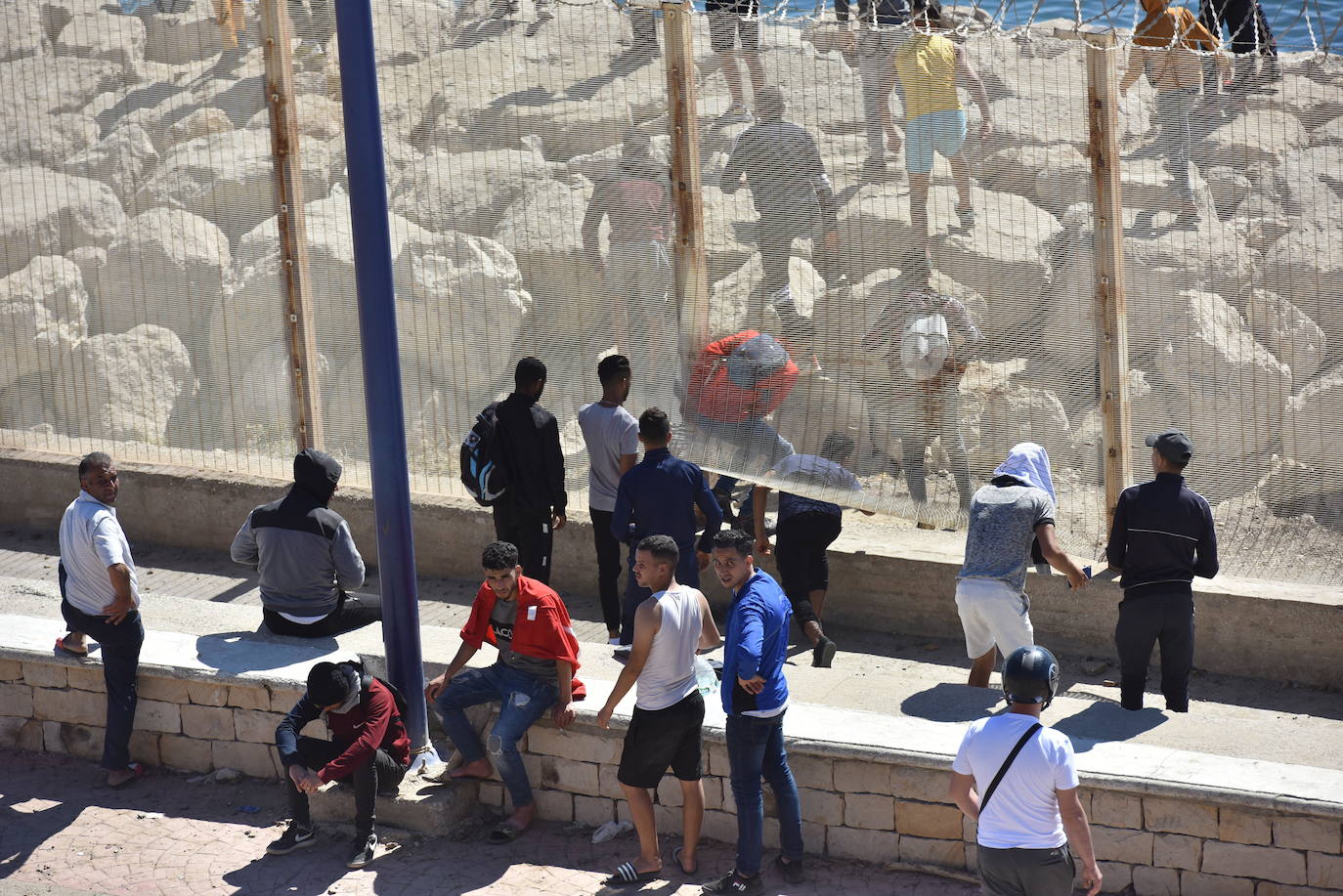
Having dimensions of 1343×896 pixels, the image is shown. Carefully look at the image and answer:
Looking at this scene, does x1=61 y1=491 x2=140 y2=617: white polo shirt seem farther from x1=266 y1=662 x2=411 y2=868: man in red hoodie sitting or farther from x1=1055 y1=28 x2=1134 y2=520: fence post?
Answer: x1=1055 y1=28 x2=1134 y2=520: fence post

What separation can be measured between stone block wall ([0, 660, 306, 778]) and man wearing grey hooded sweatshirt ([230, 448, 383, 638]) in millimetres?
504

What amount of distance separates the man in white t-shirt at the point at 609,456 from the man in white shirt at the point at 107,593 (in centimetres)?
240

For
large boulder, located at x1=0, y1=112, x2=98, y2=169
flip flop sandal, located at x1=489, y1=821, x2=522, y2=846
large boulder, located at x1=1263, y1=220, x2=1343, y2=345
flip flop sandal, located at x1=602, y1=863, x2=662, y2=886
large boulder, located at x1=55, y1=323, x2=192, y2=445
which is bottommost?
flip flop sandal, located at x1=602, y1=863, x2=662, y2=886

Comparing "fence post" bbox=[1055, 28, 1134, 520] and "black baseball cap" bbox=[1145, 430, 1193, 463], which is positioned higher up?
"fence post" bbox=[1055, 28, 1134, 520]

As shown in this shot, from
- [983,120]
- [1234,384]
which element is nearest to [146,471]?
[983,120]

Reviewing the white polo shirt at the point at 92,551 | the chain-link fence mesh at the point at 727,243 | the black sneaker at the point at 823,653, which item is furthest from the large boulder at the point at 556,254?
the white polo shirt at the point at 92,551

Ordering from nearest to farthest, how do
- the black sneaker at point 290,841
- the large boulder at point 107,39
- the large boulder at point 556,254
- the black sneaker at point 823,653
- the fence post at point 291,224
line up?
the black sneaker at point 290,841
the black sneaker at point 823,653
the large boulder at point 556,254
the fence post at point 291,224
the large boulder at point 107,39

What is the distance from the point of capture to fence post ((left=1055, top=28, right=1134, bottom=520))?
7.42 m

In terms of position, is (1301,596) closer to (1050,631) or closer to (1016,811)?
(1050,631)

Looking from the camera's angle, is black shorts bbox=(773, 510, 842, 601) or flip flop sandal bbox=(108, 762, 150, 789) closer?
flip flop sandal bbox=(108, 762, 150, 789)

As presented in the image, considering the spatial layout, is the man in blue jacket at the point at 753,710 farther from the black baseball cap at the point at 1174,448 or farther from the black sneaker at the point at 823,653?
the black baseball cap at the point at 1174,448

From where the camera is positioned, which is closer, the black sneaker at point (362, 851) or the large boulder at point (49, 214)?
the black sneaker at point (362, 851)

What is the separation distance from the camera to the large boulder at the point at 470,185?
28.5 feet

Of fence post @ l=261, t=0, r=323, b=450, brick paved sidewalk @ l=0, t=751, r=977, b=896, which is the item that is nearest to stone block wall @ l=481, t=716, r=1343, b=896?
brick paved sidewalk @ l=0, t=751, r=977, b=896
